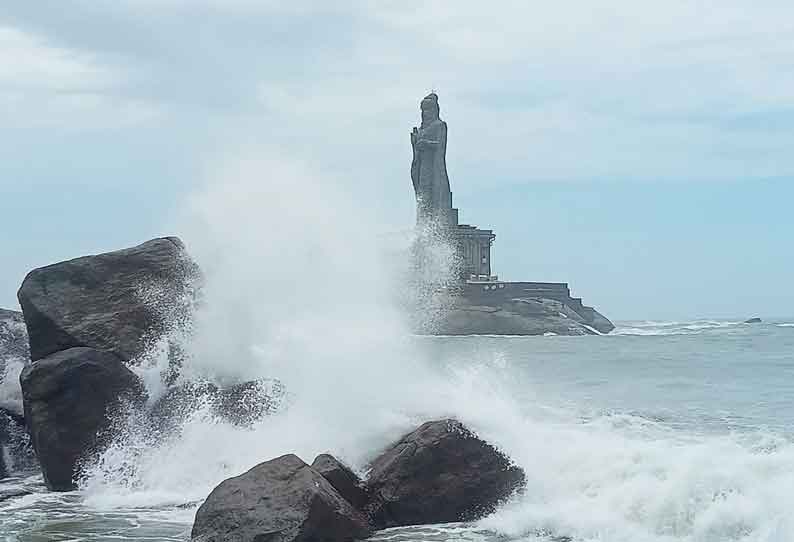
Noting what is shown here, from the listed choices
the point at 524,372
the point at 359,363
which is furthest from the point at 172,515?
the point at 524,372

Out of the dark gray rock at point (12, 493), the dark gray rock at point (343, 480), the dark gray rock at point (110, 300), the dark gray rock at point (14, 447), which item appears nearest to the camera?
the dark gray rock at point (343, 480)

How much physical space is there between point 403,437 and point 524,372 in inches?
723

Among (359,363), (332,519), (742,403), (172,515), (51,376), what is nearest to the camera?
(332,519)

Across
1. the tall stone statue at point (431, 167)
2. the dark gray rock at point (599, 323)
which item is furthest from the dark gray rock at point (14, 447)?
the tall stone statue at point (431, 167)

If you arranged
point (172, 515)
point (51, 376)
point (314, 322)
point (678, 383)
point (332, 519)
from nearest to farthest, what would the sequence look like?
point (332, 519), point (172, 515), point (51, 376), point (314, 322), point (678, 383)

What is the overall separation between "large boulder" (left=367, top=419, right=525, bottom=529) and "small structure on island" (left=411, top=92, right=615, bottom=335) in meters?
45.2

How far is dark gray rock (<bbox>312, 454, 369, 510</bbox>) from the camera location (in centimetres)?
970

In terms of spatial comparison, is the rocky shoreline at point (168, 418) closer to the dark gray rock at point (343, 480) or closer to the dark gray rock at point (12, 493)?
the dark gray rock at point (343, 480)

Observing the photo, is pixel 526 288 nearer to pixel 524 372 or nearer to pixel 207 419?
pixel 524 372

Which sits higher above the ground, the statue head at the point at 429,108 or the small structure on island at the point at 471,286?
the statue head at the point at 429,108

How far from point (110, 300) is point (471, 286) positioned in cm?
6257

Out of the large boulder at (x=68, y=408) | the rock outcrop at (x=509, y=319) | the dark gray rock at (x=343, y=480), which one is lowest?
the dark gray rock at (x=343, y=480)

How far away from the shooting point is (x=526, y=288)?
77.5m

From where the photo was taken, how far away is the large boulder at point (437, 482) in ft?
32.3
